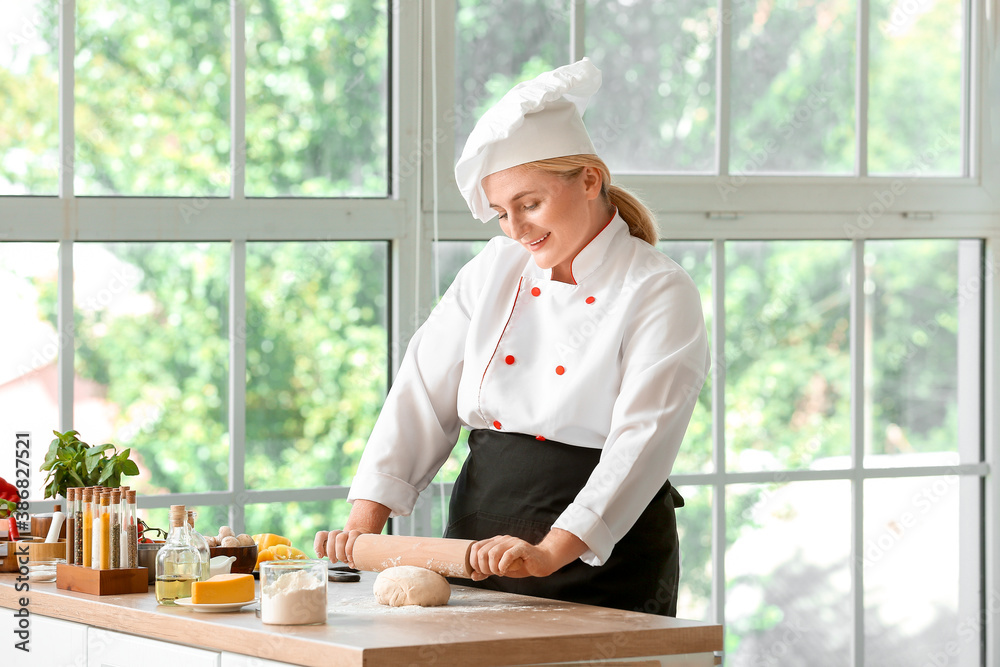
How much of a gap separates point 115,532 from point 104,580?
0.24 feet

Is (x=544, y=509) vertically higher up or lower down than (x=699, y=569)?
higher up

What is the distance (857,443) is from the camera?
3.04m

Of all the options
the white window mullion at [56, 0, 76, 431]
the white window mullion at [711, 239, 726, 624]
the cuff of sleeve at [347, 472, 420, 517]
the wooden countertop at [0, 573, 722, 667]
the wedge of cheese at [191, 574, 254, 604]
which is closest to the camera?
the wooden countertop at [0, 573, 722, 667]

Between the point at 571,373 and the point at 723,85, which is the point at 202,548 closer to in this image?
the point at 571,373

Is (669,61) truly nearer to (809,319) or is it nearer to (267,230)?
(809,319)

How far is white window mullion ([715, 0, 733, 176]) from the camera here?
2.95 metres

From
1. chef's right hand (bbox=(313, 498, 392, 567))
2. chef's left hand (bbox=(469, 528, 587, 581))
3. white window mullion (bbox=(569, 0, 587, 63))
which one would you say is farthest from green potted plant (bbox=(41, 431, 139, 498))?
white window mullion (bbox=(569, 0, 587, 63))

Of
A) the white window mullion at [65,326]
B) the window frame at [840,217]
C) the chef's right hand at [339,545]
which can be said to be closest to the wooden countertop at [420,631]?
the chef's right hand at [339,545]

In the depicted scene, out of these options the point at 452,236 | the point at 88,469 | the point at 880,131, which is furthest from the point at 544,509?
the point at 880,131

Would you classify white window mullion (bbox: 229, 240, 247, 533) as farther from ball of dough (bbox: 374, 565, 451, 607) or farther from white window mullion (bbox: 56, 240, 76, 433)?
ball of dough (bbox: 374, 565, 451, 607)

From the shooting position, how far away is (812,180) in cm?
301

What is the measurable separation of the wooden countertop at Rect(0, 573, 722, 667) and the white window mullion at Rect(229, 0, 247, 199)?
118 centimetres

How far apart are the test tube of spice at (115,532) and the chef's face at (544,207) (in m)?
0.74

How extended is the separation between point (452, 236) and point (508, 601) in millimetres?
1247
